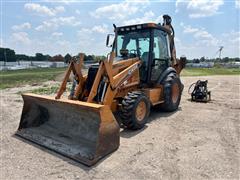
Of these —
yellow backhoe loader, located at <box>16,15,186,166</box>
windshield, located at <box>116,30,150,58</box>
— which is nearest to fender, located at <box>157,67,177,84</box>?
yellow backhoe loader, located at <box>16,15,186,166</box>

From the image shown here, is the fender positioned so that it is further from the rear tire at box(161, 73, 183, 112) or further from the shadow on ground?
the shadow on ground

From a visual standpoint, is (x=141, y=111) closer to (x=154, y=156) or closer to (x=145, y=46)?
(x=154, y=156)

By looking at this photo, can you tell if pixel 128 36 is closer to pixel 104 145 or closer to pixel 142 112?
pixel 142 112

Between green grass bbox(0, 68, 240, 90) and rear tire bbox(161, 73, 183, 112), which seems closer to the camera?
rear tire bbox(161, 73, 183, 112)

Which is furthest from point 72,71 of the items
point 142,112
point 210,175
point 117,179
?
point 210,175

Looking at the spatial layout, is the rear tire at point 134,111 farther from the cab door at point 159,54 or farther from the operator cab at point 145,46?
the cab door at point 159,54

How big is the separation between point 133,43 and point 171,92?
179 cm

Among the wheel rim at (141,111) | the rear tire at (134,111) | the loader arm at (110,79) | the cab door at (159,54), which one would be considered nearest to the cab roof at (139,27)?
the cab door at (159,54)

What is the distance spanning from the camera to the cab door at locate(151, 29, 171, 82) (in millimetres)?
6754

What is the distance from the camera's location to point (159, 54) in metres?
7.04

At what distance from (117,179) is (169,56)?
197 inches

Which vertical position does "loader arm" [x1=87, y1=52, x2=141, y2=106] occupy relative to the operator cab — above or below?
below

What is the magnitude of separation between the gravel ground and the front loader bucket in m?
0.17

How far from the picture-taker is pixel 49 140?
4871 millimetres
